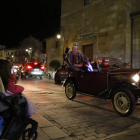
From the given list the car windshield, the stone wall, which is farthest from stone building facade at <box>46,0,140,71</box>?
the car windshield

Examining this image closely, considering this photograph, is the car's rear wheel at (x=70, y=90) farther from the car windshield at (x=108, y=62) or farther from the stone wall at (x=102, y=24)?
the stone wall at (x=102, y=24)

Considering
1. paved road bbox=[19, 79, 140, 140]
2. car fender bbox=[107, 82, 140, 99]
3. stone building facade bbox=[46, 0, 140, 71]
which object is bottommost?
paved road bbox=[19, 79, 140, 140]

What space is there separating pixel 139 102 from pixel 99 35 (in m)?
12.8

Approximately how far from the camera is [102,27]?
648 inches

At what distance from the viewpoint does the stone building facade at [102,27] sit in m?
14.5

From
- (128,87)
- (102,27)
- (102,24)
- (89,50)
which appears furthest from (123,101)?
(89,50)

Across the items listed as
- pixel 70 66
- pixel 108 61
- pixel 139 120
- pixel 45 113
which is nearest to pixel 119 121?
pixel 139 120

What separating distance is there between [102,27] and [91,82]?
11.5 metres

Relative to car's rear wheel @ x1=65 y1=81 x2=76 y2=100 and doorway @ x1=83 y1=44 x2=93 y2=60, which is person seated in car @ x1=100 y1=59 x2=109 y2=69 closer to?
car's rear wheel @ x1=65 y1=81 x2=76 y2=100

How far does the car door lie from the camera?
5821 millimetres

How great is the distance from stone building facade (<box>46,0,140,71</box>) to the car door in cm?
870

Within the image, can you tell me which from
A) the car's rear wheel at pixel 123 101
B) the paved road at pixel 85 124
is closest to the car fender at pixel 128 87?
the car's rear wheel at pixel 123 101

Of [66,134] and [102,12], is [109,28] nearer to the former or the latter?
[102,12]

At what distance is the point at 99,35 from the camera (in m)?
16.7
